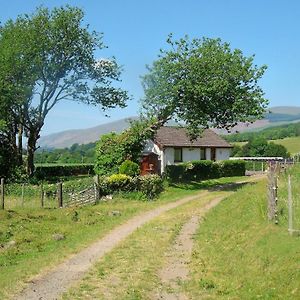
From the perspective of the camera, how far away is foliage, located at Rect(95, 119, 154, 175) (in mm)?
37006

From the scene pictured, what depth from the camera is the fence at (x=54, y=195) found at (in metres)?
27.3

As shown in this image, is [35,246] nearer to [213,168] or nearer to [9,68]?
[9,68]

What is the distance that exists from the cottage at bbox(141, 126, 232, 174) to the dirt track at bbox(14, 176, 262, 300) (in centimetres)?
2983

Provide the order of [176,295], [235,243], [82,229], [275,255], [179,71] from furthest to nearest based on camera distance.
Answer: [179,71], [82,229], [235,243], [275,255], [176,295]

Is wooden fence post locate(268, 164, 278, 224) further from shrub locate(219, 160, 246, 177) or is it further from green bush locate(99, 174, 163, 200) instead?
shrub locate(219, 160, 246, 177)

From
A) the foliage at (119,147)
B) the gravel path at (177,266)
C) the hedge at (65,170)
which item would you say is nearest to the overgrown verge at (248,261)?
the gravel path at (177,266)

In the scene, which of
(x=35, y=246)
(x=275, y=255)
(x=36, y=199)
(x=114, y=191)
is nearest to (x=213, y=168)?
(x=114, y=191)

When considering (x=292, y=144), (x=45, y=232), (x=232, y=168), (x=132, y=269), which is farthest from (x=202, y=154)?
(x=132, y=269)

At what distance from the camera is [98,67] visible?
48500 millimetres

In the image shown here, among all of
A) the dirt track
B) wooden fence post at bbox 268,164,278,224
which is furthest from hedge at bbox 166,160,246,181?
wooden fence post at bbox 268,164,278,224

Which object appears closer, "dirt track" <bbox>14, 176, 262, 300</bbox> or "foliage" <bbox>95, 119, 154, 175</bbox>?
"dirt track" <bbox>14, 176, 262, 300</bbox>

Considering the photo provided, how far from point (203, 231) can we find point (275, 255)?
699cm

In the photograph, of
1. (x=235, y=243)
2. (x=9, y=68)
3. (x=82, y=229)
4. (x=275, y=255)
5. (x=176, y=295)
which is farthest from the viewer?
(x=9, y=68)

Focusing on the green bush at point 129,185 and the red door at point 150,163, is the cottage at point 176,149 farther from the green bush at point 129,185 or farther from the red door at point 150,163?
the green bush at point 129,185
